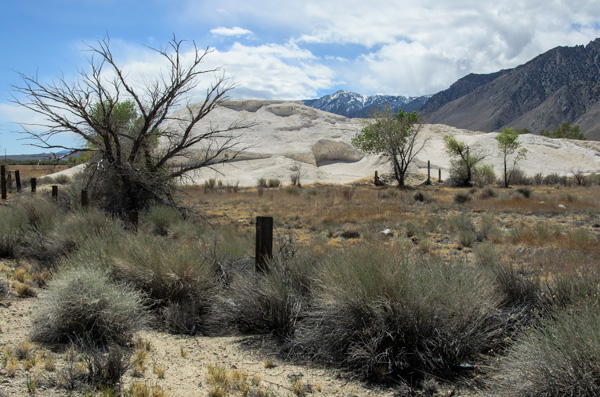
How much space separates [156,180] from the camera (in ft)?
40.3

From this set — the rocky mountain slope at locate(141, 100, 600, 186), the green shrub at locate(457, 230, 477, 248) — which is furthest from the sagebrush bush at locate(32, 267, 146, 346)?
the rocky mountain slope at locate(141, 100, 600, 186)

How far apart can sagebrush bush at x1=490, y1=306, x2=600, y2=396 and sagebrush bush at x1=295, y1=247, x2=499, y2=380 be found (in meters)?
0.71

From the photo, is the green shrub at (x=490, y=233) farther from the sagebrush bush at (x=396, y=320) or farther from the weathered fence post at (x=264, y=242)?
the weathered fence post at (x=264, y=242)

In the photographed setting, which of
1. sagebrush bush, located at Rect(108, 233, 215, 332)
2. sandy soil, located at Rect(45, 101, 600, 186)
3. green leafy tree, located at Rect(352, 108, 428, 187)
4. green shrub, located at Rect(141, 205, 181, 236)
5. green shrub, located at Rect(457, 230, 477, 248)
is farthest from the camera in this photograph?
sandy soil, located at Rect(45, 101, 600, 186)

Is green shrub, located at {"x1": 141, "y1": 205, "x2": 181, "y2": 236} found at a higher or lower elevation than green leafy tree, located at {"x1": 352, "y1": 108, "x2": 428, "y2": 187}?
lower

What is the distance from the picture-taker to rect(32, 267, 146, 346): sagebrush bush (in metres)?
4.09

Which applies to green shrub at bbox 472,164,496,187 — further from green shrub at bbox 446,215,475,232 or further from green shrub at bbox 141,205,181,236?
green shrub at bbox 141,205,181,236

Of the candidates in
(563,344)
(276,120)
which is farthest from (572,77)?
(563,344)

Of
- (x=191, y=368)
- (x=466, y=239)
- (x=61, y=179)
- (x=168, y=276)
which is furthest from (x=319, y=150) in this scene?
(x=191, y=368)

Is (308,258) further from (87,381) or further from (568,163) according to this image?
(568,163)

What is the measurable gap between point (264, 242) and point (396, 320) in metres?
2.22

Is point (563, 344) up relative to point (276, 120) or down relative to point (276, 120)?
down

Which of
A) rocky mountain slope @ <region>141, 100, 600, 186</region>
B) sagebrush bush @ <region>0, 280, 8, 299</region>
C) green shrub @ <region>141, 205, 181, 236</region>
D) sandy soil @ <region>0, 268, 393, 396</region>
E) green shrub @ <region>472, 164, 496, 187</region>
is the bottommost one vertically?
sandy soil @ <region>0, 268, 393, 396</region>

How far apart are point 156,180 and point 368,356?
32.5 ft
